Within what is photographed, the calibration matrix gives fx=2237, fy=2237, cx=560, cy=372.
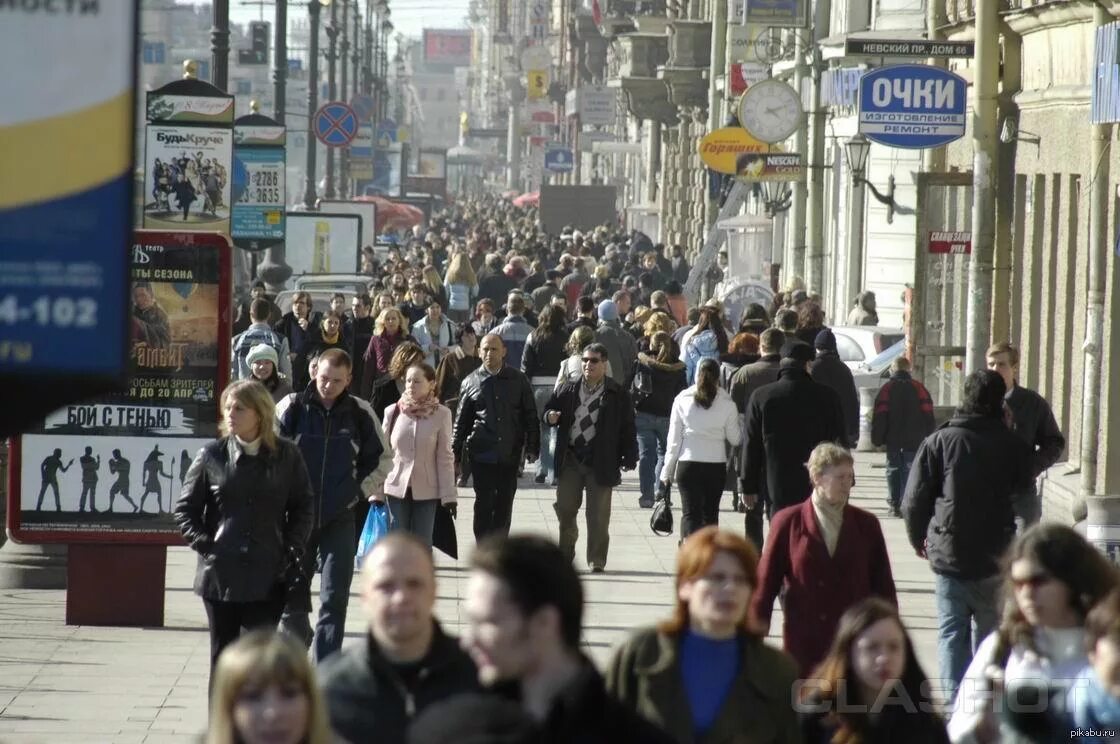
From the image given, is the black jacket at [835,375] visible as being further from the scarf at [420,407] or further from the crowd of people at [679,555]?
the scarf at [420,407]

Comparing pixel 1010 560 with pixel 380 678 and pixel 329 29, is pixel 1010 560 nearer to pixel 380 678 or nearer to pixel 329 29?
pixel 380 678

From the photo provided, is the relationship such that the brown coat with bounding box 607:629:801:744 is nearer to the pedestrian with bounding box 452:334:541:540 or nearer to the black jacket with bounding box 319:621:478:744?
the black jacket with bounding box 319:621:478:744

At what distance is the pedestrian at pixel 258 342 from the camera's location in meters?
18.1

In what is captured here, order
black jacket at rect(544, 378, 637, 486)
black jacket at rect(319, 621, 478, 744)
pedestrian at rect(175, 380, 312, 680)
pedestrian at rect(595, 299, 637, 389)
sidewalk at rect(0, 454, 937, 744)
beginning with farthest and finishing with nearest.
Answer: pedestrian at rect(595, 299, 637, 389) → black jacket at rect(544, 378, 637, 486) → sidewalk at rect(0, 454, 937, 744) → pedestrian at rect(175, 380, 312, 680) → black jacket at rect(319, 621, 478, 744)

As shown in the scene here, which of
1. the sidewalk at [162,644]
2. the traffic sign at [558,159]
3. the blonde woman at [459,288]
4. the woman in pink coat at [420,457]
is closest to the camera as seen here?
the sidewalk at [162,644]

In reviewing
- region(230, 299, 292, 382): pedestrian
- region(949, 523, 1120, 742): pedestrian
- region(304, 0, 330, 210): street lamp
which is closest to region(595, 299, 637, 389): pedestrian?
region(230, 299, 292, 382): pedestrian

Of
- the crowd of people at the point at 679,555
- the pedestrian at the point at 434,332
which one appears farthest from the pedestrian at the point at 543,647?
the pedestrian at the point at 434,332

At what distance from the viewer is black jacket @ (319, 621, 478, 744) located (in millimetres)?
4738

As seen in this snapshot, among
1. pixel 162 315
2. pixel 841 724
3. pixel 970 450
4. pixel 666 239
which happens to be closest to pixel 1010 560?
pixel 841 724

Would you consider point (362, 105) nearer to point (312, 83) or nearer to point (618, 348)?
point (312, 83)

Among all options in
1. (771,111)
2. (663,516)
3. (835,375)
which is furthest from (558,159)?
(663,516)

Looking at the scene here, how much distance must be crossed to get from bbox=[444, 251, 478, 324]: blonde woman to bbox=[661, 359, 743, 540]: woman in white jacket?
16.7 metres

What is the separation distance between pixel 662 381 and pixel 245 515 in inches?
371

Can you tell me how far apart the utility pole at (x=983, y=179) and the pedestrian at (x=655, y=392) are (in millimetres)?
2385
